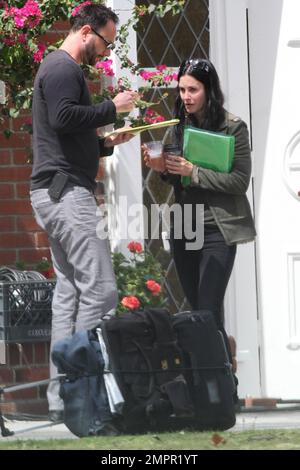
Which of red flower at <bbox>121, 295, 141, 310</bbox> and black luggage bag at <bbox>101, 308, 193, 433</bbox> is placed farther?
red flower at <bbox>121, 295, 141, 310</bbox>

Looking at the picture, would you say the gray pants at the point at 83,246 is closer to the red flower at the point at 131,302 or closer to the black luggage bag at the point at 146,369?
the black luggage bag at the point at 146,369

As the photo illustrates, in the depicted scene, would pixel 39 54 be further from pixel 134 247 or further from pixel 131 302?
pixel 131 302

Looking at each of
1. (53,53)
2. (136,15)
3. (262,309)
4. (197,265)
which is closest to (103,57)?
(136,15)

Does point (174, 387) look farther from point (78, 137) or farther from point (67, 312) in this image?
point (78, 137)

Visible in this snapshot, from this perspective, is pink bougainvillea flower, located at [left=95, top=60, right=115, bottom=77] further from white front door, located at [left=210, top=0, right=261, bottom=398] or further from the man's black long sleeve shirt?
white front door, located at [left=210, top=0, right=261, bottom=398]

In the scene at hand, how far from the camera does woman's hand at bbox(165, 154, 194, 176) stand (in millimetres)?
7227

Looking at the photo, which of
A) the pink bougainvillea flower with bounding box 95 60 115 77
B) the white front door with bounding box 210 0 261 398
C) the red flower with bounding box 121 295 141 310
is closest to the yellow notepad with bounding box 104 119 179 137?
the pink bougainvillea flower with bounding box 95 60 115 77

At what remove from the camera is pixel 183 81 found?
7328 millimetres

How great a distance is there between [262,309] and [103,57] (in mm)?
1788

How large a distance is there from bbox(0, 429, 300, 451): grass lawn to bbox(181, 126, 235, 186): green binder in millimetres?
1459

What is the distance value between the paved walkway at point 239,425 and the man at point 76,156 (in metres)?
0.55

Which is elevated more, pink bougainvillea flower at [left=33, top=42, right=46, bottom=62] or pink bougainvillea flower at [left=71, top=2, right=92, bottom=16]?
pink bougainvillea flower at [left=71, top=2, right=92, bottom=16]

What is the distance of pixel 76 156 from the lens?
6.88 meters

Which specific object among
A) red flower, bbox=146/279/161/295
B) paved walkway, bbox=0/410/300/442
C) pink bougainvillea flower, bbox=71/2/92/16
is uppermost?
pink bougainvillea flower, bbox=71/2/92/16
